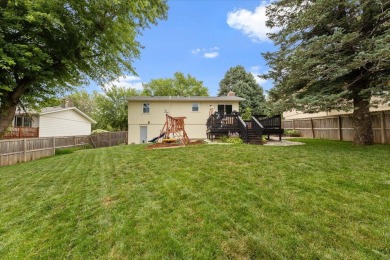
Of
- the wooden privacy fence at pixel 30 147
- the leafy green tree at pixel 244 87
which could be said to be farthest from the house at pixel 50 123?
the leafy green tree at pixel 244 87

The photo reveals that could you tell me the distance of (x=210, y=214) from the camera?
3.21 metres

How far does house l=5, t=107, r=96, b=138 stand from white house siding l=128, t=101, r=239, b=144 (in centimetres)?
800

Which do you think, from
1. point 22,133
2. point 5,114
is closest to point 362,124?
point 5,114

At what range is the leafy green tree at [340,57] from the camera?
24.6ft

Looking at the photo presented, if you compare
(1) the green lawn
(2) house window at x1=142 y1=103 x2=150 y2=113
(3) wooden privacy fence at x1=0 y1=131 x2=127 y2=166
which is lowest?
(1) the green lawn

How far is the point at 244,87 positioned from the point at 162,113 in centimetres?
1561

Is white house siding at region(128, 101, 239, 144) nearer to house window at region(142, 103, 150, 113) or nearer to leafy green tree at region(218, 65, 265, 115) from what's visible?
house window at region(142, 103, 150, 113)

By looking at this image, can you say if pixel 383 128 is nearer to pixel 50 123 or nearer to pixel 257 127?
pixel 257 127

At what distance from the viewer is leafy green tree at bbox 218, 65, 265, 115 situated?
2891cm

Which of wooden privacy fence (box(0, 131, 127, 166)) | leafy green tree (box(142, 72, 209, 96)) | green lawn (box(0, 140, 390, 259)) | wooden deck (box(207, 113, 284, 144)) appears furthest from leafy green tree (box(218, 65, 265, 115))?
green lawn (box(0, 140, 390, 259))

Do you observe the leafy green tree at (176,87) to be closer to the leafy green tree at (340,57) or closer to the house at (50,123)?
the house at (50,123)

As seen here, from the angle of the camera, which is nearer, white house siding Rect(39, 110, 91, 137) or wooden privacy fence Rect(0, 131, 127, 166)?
wooden privacy fence Rect(0, 131, 127, 166)

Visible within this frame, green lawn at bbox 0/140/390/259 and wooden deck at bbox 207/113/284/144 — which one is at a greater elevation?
wooden deck at bbox 207/113/284/144

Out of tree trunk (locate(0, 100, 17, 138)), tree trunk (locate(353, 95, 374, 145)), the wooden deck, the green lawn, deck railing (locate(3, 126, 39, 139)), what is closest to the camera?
the green lawn
